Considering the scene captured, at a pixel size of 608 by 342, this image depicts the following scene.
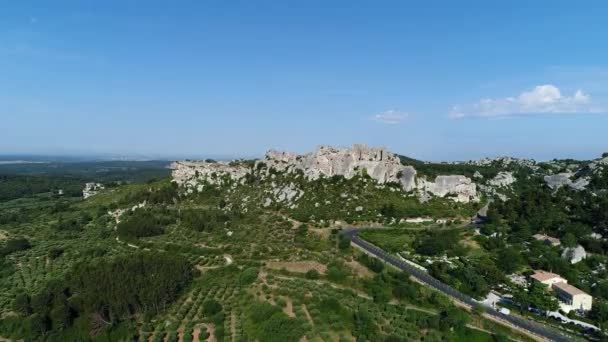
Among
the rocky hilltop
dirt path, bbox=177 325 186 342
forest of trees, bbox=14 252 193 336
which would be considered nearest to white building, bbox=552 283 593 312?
dirt path, bbox=177 325 186 342

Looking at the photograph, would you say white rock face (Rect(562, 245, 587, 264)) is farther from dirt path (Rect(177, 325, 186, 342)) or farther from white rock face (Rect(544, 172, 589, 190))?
dirt path (Rect(177, 325, 186, 342))

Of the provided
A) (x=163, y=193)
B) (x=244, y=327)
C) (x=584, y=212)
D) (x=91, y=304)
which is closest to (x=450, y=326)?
(x=244, y=327)

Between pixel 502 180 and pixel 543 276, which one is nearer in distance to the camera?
pixel 543 276

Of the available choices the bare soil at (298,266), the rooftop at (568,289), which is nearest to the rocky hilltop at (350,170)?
the bare soil at (298,266)

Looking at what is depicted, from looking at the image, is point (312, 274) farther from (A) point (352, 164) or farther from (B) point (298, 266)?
(A) point (352, 164)

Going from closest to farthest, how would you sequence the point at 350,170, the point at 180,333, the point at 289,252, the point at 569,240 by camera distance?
the point at 180,333, the point at 289,252, the point at 569,240, the point at 350,170

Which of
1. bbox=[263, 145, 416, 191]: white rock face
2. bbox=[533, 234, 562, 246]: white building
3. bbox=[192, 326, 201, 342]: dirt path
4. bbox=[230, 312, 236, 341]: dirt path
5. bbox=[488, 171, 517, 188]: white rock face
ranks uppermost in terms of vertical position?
bbox=[263, 145, 416, 191]: white rock face

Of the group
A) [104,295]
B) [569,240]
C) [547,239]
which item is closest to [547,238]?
[547,239]
